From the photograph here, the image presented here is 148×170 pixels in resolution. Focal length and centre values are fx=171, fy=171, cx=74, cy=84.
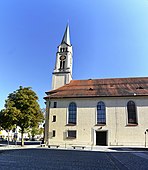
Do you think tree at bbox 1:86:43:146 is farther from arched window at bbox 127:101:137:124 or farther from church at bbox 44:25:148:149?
arched window at bbox 127:101:137:124

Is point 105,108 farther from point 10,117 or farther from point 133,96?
point 10,117

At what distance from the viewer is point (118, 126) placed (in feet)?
96.3

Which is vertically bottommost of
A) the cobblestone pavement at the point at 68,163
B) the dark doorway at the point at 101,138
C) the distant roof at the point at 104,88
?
the dark doorway at the point at 101,138

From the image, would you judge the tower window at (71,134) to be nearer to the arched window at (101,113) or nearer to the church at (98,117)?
the church at (98,117)

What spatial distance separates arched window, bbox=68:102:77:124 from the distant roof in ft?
6.13

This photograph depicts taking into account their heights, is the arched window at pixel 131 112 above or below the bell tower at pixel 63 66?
below

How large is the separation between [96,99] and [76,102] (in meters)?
3.77

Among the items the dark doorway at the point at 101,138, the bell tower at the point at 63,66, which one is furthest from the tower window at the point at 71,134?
the bell tower at the point at 63,66

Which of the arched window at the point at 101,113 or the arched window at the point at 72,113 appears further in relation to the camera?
the arched window at the point at 72,113

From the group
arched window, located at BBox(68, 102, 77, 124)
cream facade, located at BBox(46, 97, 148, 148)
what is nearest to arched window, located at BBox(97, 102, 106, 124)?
cream facade, located at BBox(46, 97, 148, 148)

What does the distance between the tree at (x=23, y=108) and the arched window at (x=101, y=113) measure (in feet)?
33.3

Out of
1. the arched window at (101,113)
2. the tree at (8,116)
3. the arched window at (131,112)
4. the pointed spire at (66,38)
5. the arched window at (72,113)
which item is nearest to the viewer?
the tree at (8,116)

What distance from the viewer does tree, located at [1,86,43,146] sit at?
25.1 m

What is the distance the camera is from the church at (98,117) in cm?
2895
